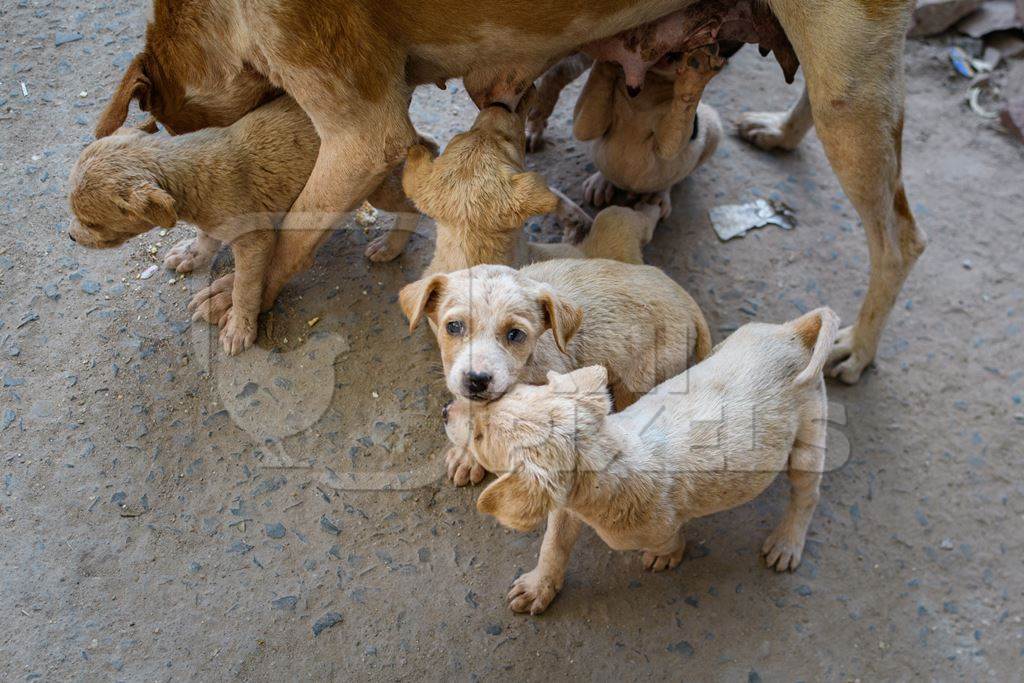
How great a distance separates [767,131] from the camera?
456 centimetres

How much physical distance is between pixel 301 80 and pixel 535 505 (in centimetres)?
166

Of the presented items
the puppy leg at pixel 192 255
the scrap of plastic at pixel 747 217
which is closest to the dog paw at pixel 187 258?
the puppy leg at pixel 192 255

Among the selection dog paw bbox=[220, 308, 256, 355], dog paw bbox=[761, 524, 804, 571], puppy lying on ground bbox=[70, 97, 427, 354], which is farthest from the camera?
dog paw bbox=[220, 308, 256, 355]

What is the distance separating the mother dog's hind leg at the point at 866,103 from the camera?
2.84 metres

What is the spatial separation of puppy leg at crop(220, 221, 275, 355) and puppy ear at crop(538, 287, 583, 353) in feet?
4.33

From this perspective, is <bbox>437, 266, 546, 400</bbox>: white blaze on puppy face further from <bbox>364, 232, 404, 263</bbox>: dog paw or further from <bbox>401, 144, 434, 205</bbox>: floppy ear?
<bbox>364, 232, 404, 263</bbox>: dog paw

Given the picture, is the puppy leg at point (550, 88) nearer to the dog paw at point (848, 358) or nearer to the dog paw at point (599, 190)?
the dog paw at point (599, 190)

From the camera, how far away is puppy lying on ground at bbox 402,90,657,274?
2932 mm

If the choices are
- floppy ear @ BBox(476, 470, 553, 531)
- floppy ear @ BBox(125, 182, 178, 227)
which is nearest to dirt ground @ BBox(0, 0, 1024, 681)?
floppy ear @ BBox(125, 182, 178, 227)

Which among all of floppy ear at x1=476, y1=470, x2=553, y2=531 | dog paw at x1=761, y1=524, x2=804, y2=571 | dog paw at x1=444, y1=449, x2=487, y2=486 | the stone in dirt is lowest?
dog paw at x1=761, y1=524, x2=804, y2=571

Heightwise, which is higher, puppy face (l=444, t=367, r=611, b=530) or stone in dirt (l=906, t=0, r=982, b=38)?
puppy face (l=444, t=367, r=611, b=530)

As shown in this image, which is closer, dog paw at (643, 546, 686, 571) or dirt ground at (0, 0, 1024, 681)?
dirt ground at (0, 0, 1024, 681)

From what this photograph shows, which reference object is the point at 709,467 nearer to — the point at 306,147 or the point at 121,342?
the point at 306,147

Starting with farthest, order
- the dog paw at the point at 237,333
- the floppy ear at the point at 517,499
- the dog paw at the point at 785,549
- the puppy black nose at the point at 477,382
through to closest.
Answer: the dog paw at the point at 237,333 → the dog paw at the point at 785,549 → the puppy black nose at the point at 477,382 → the floppy ear at the point at 517,499
